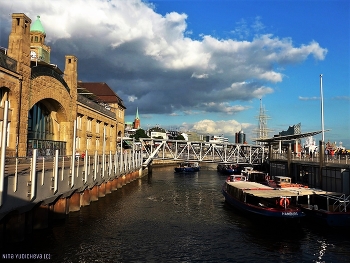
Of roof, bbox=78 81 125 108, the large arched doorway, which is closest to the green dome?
roof, bbox=78 81 125 108

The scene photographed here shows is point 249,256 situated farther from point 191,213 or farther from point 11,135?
point 11,135

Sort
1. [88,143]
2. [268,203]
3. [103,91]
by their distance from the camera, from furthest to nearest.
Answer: [103,91], [88,143], [268,203]

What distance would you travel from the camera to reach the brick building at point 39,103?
33875mm

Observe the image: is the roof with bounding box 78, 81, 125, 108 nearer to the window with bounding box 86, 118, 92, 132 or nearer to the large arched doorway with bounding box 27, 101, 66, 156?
the window with bounding box 86, 118, 92, 132

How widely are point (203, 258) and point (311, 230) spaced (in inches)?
512

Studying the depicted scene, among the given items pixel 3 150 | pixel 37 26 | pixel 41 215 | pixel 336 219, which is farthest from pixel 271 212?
pixel 37 26

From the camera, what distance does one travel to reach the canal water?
22.8m

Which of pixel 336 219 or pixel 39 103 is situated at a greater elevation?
pixel 39 103

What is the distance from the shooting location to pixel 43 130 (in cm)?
4638

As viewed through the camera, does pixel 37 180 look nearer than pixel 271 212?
Yes

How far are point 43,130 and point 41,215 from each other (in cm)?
2199

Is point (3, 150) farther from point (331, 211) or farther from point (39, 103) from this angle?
point (39, 103)

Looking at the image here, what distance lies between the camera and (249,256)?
920 inches

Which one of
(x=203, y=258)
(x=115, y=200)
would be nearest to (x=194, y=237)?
(x=203, y=258)
